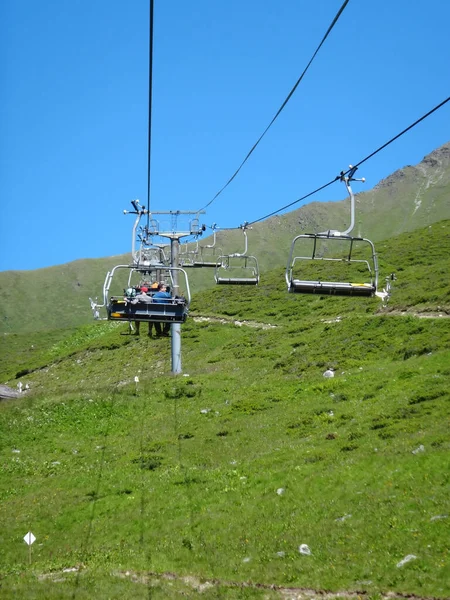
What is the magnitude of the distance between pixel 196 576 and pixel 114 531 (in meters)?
4.73

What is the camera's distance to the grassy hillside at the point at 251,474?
1772 cm

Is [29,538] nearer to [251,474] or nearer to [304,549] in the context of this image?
[251,474]

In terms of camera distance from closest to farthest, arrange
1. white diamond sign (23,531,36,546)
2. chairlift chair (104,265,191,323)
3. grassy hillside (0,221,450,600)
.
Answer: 1. grassy hillside (0,221,450,600)
2. chairlift chair (104,265,191,323)
3. white diamond sign (23,531,36,546)

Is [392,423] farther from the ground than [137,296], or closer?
closer

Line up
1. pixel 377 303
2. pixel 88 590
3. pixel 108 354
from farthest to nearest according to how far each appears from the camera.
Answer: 1. pixel 108 354
2. pixel 377 303
3. pixel 88 590

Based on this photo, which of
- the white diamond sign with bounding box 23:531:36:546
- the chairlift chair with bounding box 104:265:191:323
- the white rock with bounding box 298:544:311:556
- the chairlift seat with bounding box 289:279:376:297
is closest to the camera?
the chairlift seat with bounding box 289:279:376:297

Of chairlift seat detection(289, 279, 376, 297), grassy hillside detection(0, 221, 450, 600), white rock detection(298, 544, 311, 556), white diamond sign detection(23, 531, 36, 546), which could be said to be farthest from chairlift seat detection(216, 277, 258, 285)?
white rock detection(298, 544, 311, 556)

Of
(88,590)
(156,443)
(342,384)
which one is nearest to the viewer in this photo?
(88,590)

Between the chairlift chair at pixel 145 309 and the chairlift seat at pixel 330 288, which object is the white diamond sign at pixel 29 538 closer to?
the chairlift chair at pixel 145 309

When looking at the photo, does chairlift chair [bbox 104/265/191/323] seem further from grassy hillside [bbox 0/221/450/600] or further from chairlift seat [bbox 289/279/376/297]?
grassy hillside [bbox 0/221/450/600]

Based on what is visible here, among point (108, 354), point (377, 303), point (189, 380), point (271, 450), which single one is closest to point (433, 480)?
point (271, 450)

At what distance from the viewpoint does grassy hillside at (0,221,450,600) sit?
58.1 feet

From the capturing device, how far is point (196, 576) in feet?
60.1

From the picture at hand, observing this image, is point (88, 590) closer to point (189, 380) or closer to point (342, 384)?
point (342, 384)
